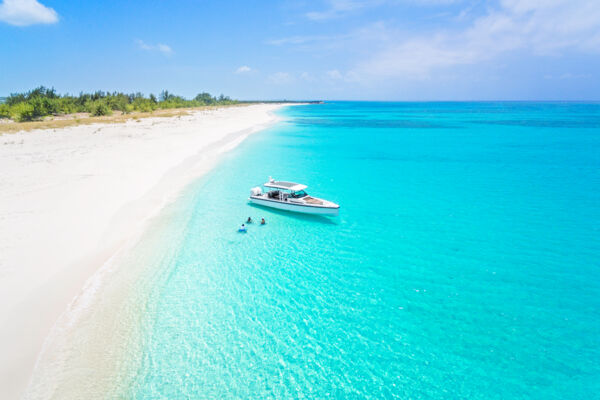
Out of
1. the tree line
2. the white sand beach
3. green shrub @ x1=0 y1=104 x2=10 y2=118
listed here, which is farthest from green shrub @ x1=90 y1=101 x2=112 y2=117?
the white sand beach

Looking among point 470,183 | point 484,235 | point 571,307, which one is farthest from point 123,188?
point 470,183

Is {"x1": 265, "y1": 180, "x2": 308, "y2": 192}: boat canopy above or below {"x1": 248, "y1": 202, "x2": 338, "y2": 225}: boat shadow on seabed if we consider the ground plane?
above

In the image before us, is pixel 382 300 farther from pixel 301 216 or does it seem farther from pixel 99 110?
pixel 99 110

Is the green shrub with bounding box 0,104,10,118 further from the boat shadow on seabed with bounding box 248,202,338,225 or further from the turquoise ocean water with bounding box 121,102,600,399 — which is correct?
the boat shadow on seabed with bounding box 248,202,338,225

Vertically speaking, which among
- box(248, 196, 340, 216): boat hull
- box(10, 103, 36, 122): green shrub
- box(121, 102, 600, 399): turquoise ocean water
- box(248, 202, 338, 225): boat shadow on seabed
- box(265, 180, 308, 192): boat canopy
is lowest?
box(121, 102, 600, 399): turquoise ocean water

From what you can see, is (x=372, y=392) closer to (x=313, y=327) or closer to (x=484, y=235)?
(x=313, y=327)

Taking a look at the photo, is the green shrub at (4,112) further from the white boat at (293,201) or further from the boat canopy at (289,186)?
the boat canopy at (289,186)

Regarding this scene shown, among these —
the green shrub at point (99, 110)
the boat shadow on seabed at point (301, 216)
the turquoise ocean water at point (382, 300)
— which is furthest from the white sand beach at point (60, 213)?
the green shrub at point (99, 110)
